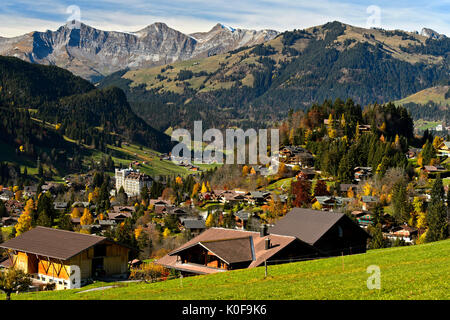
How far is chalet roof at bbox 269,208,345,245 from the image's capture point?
5513cm

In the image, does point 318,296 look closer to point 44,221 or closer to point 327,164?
point 44,221

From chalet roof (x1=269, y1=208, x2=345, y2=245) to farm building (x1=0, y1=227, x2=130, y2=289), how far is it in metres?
17.2

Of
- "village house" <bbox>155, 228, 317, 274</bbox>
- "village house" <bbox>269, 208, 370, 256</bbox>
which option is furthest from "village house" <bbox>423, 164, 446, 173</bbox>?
"village house" <bbox>155, 228, 317, 274</bbox>

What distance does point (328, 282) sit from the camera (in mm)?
30281

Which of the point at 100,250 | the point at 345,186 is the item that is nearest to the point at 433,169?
the point at 345,186

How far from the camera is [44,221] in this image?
397ft

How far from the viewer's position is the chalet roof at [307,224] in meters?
55.1

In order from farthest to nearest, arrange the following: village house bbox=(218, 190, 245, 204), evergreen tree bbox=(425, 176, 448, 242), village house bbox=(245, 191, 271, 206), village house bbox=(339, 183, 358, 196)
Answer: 1. village house bbox=(218, 190, 245, 204)
2. village house bbox=(245, 191, 271, 206)
3. village house bbox=(339, 183, 358, 196)
4. evergreen tree bbox=(425, 176, 448, 242)

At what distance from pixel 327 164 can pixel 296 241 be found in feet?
322

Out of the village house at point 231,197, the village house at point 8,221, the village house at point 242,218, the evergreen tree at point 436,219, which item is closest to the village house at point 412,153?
the village house at point 231,197

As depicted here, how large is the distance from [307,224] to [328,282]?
89.9 ft

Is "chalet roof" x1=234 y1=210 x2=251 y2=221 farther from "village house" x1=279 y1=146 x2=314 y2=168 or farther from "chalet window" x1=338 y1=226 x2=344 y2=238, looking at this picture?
"chalet window" x1=338 y1=226 x2=344 y2=238

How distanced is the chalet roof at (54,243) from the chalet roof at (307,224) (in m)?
19.3

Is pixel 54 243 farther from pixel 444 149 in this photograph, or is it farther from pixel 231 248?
pixel 444 149
